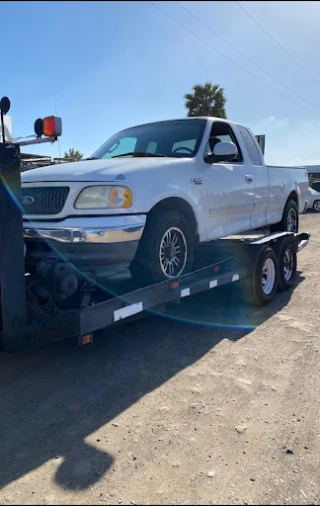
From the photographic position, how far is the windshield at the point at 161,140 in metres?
5.32

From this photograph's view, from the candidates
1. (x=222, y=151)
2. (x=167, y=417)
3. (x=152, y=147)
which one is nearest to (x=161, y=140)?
(x=152, y=147)

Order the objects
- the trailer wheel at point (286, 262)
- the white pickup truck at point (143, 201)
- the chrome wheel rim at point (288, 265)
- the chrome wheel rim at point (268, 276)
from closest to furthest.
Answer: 1. the white pickup truck at point (143, 201)
2. the chrome wheel rim at point (268, 276)
3. the trailer wheel at point (286, 262)
4. the chrome wheel rim at point (288, 265)

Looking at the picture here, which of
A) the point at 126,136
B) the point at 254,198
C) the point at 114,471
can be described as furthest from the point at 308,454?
the point at 126,136

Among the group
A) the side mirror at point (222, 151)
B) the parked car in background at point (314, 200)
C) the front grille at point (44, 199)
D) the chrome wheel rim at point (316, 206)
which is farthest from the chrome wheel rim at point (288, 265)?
the chrome wheel rim at point (316, 206)

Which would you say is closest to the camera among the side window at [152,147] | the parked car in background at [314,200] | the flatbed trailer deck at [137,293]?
the flatbed trailer deck at [137,293]

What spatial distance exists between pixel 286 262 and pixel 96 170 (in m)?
4.22

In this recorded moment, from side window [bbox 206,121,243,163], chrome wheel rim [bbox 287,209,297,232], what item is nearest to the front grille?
side window [bbox 206,121,243,163]

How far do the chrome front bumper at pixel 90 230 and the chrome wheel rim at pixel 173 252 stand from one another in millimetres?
461

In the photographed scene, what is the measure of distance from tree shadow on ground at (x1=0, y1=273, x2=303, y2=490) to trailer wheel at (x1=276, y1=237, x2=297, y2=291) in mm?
964

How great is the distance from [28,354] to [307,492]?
305 cm

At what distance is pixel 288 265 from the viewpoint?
733cm

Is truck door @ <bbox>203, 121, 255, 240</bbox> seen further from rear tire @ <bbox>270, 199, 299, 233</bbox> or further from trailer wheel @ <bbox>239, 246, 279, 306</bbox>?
rear tire @ <bbox>270, 199, 299, 233</bbox>

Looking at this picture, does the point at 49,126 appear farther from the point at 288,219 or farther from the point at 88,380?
the point at 288,219

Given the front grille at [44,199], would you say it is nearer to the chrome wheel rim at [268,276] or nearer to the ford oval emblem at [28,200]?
the ford oval emblem at [28,200]
